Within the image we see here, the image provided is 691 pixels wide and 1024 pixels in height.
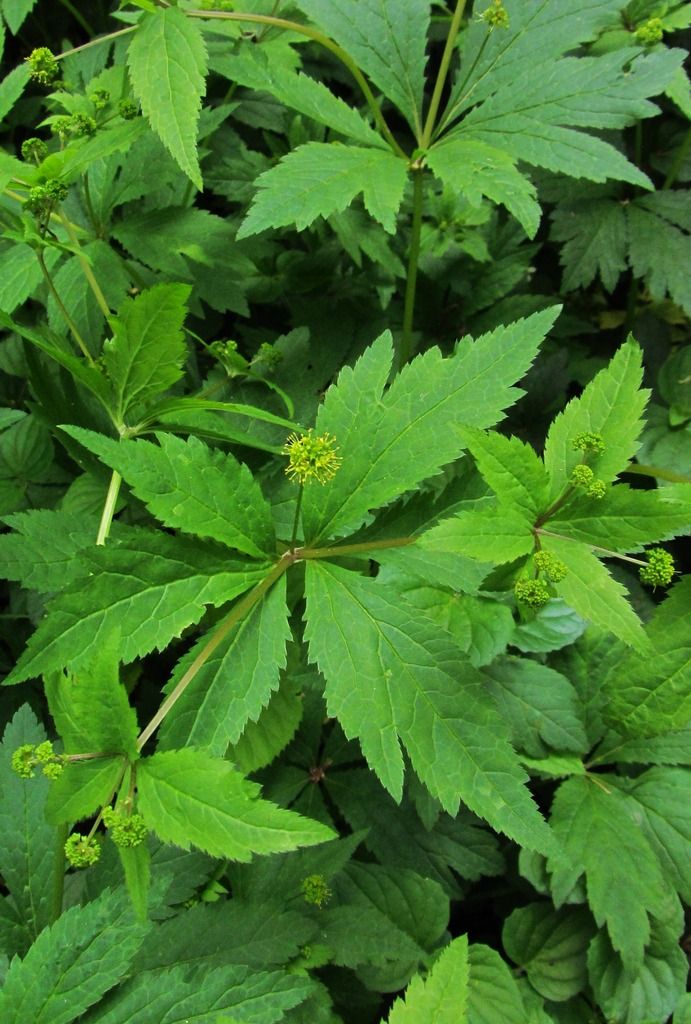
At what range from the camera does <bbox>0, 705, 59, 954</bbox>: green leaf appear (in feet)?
5.82

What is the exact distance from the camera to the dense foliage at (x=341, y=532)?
1454mm

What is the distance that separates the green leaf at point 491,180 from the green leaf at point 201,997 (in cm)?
182

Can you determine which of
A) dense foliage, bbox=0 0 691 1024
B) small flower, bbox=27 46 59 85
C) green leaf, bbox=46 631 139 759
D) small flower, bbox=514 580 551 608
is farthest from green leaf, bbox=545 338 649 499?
small flower, bbox=27 46 59 85

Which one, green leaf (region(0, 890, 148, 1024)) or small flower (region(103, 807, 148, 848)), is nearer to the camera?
small flower (region(103, 807, 148, 848))

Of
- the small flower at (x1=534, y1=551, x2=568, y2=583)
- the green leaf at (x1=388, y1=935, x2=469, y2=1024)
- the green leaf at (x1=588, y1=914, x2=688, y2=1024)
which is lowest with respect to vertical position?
the green leaf at (x1=588, y1=914, x2=688, y2=1024)

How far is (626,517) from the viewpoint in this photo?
1465 mm

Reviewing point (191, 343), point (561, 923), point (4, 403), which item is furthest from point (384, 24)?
point (561, 923)

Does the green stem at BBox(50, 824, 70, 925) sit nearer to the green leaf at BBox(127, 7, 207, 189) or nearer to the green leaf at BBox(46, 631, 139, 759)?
the green leaf at BBox(46, 631, 139, 759)

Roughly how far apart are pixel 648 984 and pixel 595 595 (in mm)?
1269

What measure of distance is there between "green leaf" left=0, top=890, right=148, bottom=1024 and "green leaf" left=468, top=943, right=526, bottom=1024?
94cm

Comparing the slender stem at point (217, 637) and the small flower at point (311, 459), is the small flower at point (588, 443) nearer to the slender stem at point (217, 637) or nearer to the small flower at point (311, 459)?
the small flower at point (311, 459)

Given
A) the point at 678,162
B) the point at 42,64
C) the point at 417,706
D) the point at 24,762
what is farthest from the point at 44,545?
the point at 678,162

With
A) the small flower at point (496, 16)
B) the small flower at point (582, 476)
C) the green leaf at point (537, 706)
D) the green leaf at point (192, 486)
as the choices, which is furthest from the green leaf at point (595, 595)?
the small flower at point (496, 16)

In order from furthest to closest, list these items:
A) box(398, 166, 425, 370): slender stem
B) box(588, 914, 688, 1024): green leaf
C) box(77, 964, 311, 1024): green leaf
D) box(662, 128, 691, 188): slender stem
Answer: box(662, 128, 691, 188): slender stem → box(398, 166, 425, 370): slender stem → box(588, 914, 688, 1024): green leaf → box(77, 964, 311, 1024): green leaf
